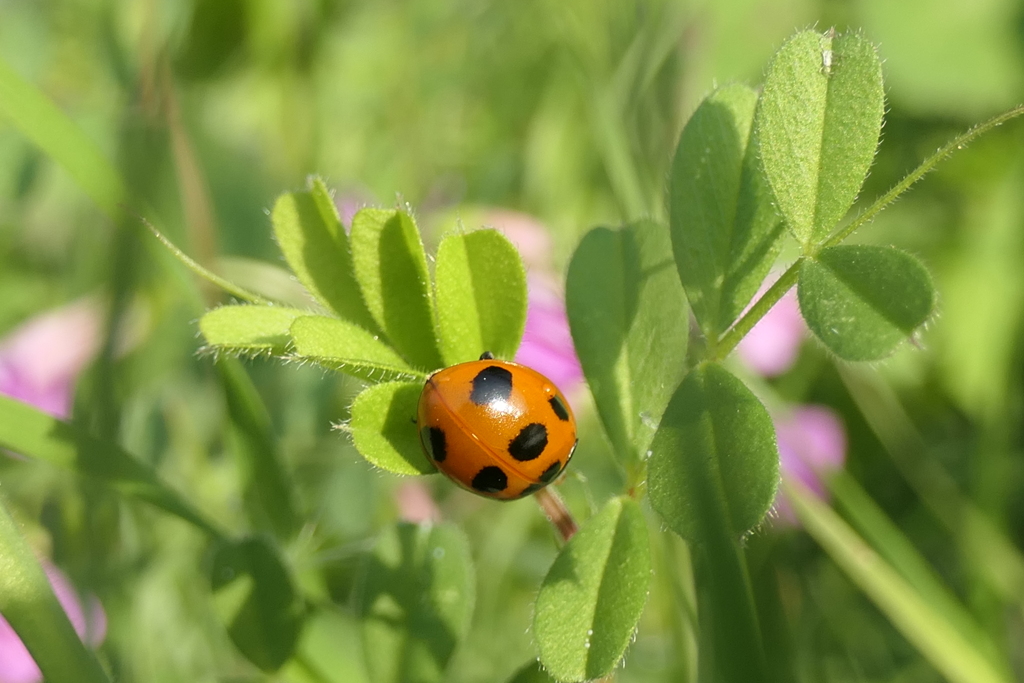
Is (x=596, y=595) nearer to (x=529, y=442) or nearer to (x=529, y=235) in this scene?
(x=529, y=442)

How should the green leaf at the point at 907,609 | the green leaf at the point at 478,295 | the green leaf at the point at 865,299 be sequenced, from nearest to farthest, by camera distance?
the green leaf at the point at 865,299
the green leaf at the point at 478,295
the green leaf at the point at 907,609

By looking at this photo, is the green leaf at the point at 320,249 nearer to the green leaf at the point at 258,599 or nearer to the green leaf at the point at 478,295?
the green leaf at the point at 478,295

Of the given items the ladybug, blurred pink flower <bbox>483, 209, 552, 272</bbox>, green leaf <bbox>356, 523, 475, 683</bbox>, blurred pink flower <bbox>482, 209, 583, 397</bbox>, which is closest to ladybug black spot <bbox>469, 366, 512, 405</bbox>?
the ladybug

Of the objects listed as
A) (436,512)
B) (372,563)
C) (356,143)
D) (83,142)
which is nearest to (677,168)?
(372,563)

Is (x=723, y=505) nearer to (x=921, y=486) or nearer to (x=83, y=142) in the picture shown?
(x=83, y=142)

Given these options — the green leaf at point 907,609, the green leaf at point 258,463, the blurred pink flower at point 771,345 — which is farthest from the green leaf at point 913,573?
the green leaf at point 258,463
